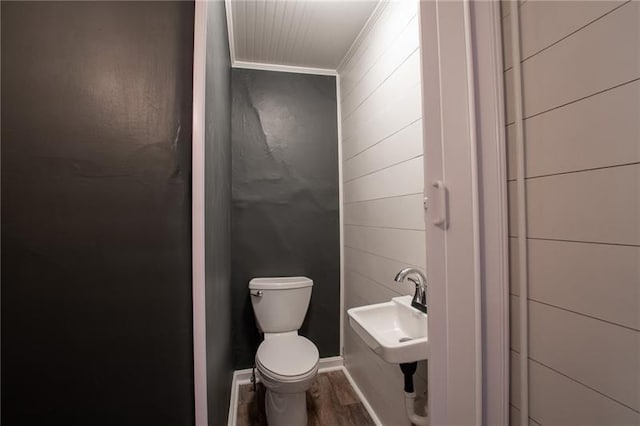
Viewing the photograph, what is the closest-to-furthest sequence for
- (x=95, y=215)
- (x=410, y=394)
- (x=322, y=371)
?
(x=95, y=215)
(x=410, y=394)
(x=322, y=371)

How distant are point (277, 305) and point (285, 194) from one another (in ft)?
2.79

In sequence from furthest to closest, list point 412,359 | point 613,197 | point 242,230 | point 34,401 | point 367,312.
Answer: point 242,230 → point 367,312 → point 412,359 → point 34,401 → point 613,197

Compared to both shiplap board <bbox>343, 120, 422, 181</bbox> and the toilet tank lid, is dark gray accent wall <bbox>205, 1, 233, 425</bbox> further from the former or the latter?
shiplap board <bbox>343, 120, 422, 181</bbox>

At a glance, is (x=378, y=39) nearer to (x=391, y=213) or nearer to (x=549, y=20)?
(x=391, y=213)

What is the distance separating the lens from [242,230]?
2051 mm

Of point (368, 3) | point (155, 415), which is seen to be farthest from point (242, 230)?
point (368, 3)

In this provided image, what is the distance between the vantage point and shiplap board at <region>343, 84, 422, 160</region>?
120 centimetres

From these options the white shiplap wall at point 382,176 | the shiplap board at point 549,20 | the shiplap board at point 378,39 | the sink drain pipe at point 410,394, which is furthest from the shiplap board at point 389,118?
the sink drain pipe at point 410,394

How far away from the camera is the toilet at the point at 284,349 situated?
135 cm

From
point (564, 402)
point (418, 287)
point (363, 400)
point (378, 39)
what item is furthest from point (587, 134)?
point (363, 400)

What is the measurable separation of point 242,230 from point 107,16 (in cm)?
155

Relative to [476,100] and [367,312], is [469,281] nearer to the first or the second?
[476,100]

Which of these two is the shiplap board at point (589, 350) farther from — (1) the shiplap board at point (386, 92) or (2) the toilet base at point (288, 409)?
(2) the toilet base at point (288, 409)

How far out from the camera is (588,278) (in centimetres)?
49
